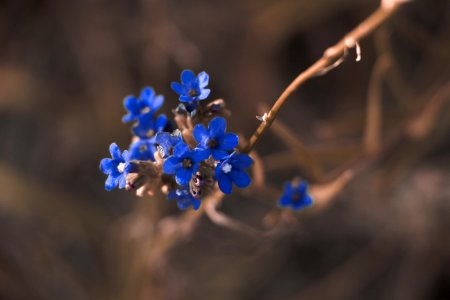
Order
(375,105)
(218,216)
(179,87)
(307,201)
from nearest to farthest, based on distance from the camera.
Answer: (179,87), (218,216), (307,201), (375,105)

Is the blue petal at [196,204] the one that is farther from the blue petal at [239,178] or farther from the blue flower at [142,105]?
the blue flower at [142,105]

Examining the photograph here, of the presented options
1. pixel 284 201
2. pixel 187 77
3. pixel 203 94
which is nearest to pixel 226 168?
pixel 203 94

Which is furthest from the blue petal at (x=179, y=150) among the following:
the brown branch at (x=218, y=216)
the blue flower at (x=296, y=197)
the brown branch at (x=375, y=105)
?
the brown branch at (x=375, y=105)

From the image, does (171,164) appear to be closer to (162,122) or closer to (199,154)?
(199,154)

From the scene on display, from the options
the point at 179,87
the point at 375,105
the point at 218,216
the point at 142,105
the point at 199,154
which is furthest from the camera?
the point at 375,105

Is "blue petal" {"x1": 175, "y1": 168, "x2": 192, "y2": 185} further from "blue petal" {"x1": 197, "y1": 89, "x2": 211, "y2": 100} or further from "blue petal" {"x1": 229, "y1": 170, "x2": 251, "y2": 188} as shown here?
"blue petal" {"x1": 197, "y1": 89, "x2": 211, "y2": 100}

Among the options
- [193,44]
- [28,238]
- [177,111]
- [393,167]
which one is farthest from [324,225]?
[177,111]
